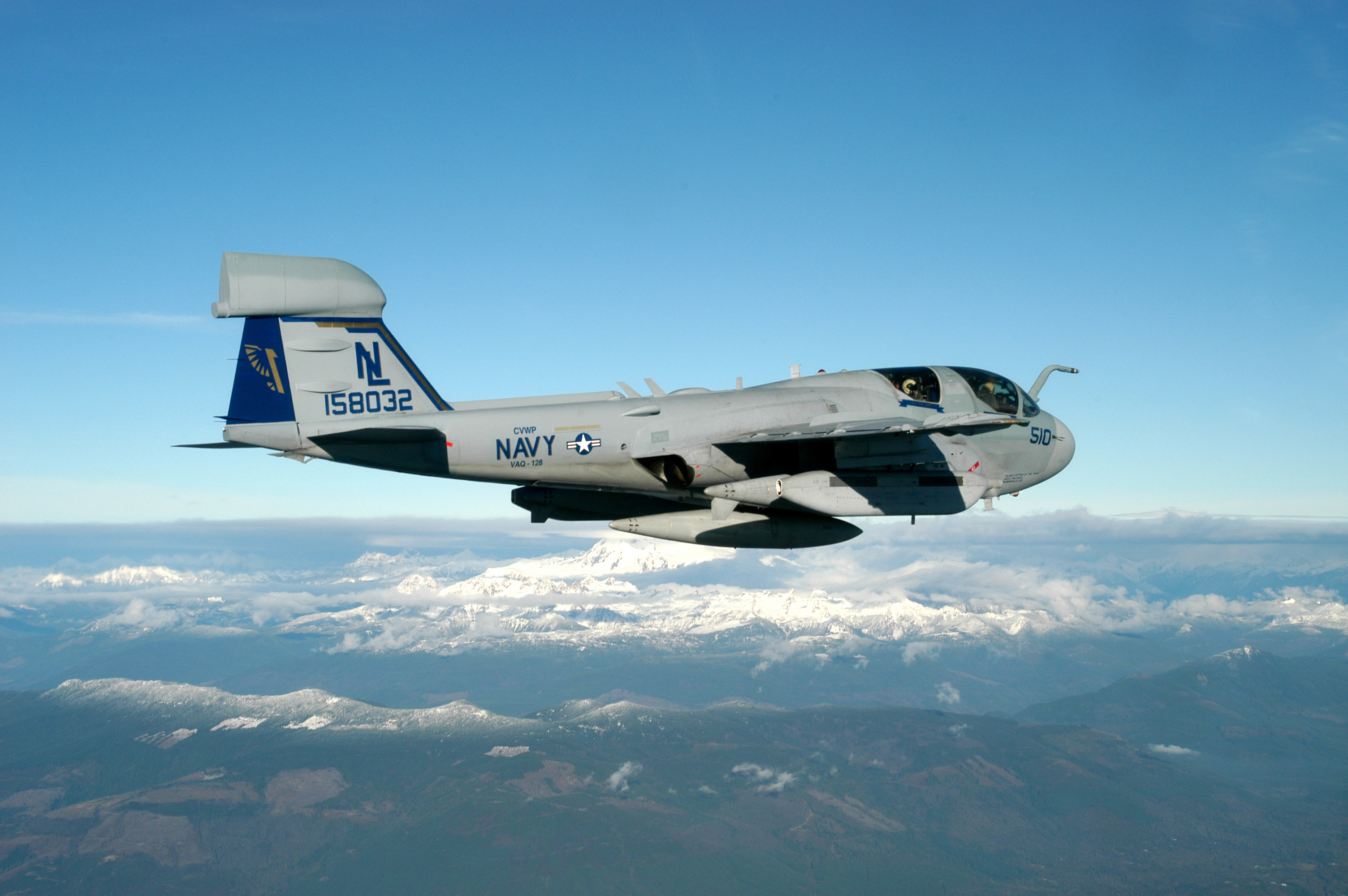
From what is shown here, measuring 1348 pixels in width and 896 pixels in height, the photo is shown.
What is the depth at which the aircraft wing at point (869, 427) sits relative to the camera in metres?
16.8

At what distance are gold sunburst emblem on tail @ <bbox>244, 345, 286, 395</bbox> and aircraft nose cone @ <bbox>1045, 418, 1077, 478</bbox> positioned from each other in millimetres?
19254

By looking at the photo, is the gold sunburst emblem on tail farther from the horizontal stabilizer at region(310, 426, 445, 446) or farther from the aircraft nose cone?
the aircraft nose cone

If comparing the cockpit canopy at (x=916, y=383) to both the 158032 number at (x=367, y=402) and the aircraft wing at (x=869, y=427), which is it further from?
the 158032 number at (x=367, y=402)

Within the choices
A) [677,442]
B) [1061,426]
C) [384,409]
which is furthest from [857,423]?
[384,409]

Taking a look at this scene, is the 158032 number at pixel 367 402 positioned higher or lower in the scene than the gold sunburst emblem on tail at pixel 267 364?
lower

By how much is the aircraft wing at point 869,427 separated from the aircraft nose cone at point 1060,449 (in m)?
5.41

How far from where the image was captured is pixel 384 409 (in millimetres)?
18156

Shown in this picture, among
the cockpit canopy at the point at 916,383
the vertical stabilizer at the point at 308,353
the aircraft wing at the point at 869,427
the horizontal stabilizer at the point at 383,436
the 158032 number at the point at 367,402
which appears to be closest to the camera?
the aircraft wing at the point at 869,427

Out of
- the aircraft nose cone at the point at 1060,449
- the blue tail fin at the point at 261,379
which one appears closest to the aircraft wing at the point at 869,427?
the aircraft nose cone at the point at 1060,449

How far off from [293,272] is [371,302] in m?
1.60

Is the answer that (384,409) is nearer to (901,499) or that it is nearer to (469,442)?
(469,442)

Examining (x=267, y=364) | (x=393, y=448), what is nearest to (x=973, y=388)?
(x=393, y=448)

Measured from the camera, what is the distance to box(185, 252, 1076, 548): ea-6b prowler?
17281mm

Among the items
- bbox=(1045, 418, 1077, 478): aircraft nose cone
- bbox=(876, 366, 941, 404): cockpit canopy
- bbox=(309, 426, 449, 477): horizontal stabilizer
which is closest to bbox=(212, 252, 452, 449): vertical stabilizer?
bbox=(309, 426, 449, 477): horizontal stabilizer
